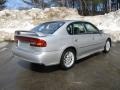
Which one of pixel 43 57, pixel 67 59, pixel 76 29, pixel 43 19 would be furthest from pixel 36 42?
pixel 43 19

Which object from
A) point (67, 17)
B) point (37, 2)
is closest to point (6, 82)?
point (67, 17)

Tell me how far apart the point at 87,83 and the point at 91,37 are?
256cm

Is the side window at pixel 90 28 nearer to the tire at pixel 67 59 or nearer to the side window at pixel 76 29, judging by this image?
the side window at pixel 76 29

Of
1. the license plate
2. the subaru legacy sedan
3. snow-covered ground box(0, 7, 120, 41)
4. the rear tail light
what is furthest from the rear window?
snow-covered ground box(0, 7, 120, 41)

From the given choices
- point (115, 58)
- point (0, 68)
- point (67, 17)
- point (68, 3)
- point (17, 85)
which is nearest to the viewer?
point (17, 85)

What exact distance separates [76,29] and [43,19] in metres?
13.5

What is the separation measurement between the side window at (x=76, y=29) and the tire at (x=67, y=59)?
0.64 meters

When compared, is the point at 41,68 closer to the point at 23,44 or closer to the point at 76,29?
the point at 23,44

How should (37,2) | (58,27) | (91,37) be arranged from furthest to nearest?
(37,2)
(91,37)
(58,27)

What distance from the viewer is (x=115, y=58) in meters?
8.09

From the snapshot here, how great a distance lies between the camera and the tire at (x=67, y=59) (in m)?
6.38

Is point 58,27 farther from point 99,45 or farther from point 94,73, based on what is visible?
point 99,45

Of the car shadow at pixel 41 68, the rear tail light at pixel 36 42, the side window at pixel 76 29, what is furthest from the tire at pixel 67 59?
the rear tail light at pixel 36 42

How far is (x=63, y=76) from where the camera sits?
601 cm
